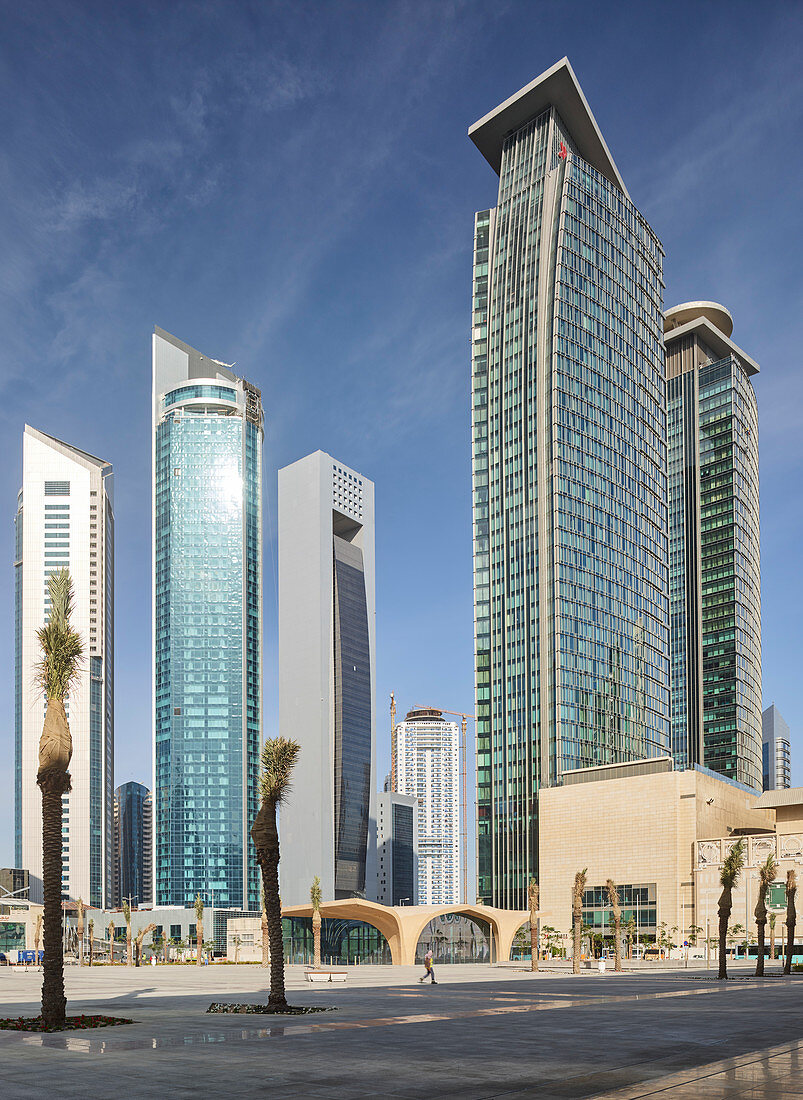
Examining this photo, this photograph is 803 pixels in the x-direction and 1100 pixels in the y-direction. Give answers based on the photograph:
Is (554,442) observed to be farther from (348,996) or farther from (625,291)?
(348,996)

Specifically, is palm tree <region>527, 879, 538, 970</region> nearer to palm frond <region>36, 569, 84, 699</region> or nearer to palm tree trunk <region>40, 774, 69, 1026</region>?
palm tree trunk <region>40, 774, 69, 1026</region>

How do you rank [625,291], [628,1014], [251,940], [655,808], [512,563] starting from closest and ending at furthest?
[628,1014], [655,808], [251,940], [512,563], [625,291]

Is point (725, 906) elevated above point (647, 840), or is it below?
above

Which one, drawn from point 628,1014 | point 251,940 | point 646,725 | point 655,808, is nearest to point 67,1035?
point 628,1014

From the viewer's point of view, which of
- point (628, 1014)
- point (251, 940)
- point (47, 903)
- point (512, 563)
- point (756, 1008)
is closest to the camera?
point (47, 903)

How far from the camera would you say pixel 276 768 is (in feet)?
129

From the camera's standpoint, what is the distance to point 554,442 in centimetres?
16788

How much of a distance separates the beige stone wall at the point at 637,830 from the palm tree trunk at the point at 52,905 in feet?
358

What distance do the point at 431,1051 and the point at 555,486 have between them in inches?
5765

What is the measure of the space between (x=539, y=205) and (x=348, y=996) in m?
154

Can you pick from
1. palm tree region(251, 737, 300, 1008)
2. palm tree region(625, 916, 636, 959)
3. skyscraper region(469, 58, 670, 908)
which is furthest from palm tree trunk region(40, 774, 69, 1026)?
skyscraper region(469, 58, 670, 908)

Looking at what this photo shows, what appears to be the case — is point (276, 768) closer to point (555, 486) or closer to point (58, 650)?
point (58, 650)

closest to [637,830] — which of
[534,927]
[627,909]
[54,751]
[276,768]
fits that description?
[627,909]

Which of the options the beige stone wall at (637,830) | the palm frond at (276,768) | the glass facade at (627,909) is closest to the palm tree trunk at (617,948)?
the glass facade at (627,909)
